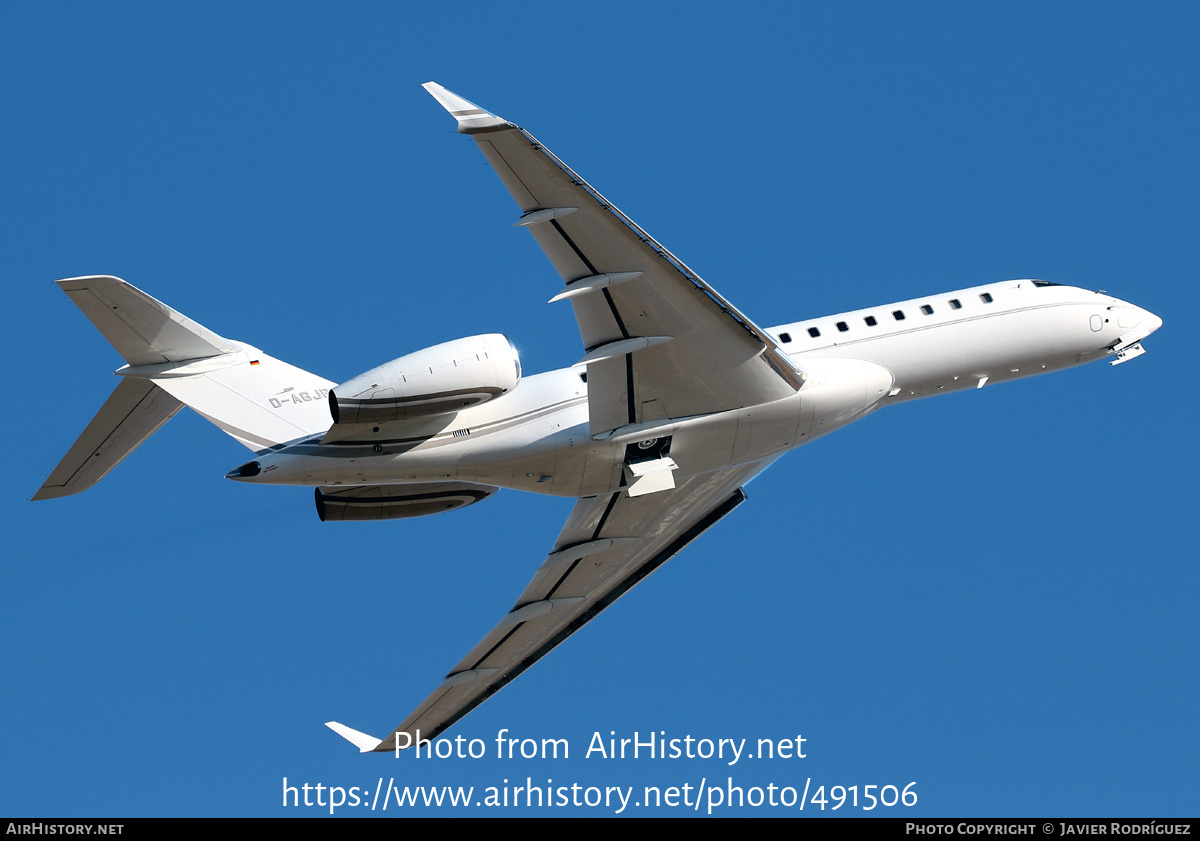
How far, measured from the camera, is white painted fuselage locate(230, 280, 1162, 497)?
2162 centimetres

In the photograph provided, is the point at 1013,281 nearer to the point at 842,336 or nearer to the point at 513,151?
the point at 842,336

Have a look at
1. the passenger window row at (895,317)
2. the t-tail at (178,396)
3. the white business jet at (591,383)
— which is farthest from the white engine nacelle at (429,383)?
the passenger window row at (895,317)

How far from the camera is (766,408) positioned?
73.2 ft

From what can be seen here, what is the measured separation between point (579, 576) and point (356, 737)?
18.8ft

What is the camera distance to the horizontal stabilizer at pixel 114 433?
22469 mm

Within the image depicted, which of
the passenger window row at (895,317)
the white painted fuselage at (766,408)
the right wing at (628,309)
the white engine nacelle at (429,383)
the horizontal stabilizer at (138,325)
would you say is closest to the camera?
the right wing at (628,309)

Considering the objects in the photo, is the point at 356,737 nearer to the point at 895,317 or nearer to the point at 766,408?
the point at 766,408

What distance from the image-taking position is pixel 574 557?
2661 centimetres

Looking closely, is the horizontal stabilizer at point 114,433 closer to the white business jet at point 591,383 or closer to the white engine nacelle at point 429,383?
the white business jet at point 591,383

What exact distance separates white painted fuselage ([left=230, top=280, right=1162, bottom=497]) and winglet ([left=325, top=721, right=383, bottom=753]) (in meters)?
7.69

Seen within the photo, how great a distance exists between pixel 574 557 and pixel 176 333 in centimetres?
899

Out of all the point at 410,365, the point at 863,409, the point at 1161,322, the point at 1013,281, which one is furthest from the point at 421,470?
the point at 1161,322

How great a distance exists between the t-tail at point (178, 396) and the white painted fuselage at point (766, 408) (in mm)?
1561

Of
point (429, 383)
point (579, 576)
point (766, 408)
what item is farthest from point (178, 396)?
point (766, 408)
